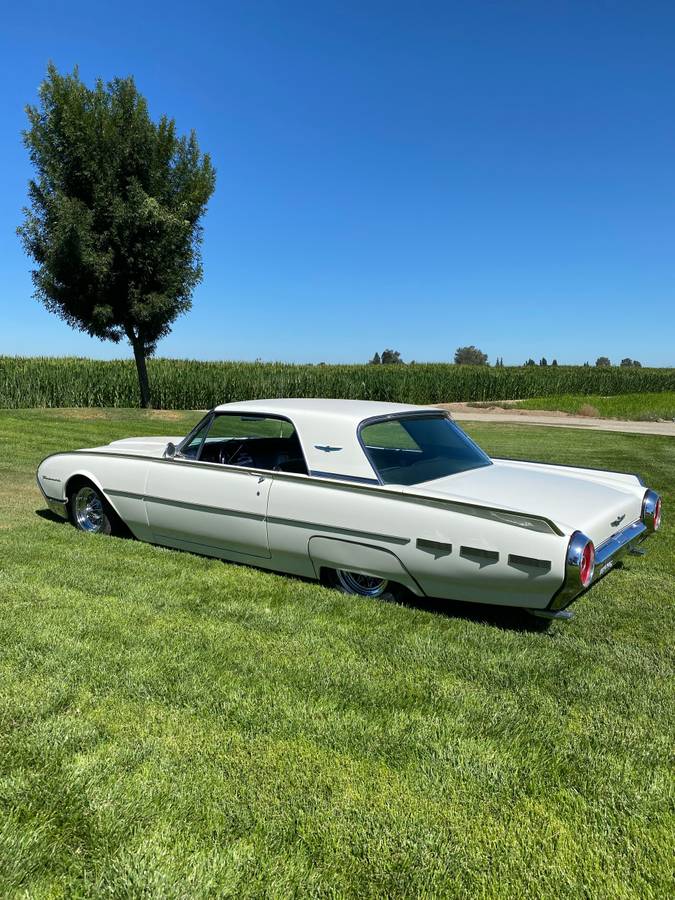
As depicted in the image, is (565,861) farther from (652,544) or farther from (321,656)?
(652,544)

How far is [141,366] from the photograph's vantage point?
19.9 meters

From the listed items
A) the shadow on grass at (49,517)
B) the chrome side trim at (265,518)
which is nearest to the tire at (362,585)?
the chrome side trim at (265,518)

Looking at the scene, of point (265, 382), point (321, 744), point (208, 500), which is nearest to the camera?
point (321, 744)

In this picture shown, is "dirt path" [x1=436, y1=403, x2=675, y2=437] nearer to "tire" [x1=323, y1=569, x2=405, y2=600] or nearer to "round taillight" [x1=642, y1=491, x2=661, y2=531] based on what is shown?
"round taillight" [x1=642, y1=491, x2=661, y2=531]

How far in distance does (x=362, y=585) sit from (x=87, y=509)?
2.77 meters

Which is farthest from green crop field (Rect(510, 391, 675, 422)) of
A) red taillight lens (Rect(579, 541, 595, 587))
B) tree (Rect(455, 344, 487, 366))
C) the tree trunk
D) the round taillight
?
tree (Rect(455, 344, 487, 366))

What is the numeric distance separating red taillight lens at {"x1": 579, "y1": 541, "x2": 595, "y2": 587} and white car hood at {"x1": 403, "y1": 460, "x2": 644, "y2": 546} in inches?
4.8

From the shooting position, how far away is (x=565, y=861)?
74.7 inches

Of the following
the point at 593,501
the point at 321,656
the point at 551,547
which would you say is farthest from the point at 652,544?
the point at 321,656

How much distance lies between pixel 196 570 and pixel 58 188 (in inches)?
657

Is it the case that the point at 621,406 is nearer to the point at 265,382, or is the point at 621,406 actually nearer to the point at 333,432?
the point at 265,382

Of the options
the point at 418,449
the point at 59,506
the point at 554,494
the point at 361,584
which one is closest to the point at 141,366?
the point at 59,506

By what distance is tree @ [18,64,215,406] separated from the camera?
17.4 metres

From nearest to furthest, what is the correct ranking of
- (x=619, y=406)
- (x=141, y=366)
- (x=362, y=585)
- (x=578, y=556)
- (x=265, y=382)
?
(x=578, y=556) → (x=362, y=585) → (x=141, y=366) → (x=619, y=406) → (x=265, y=382)
